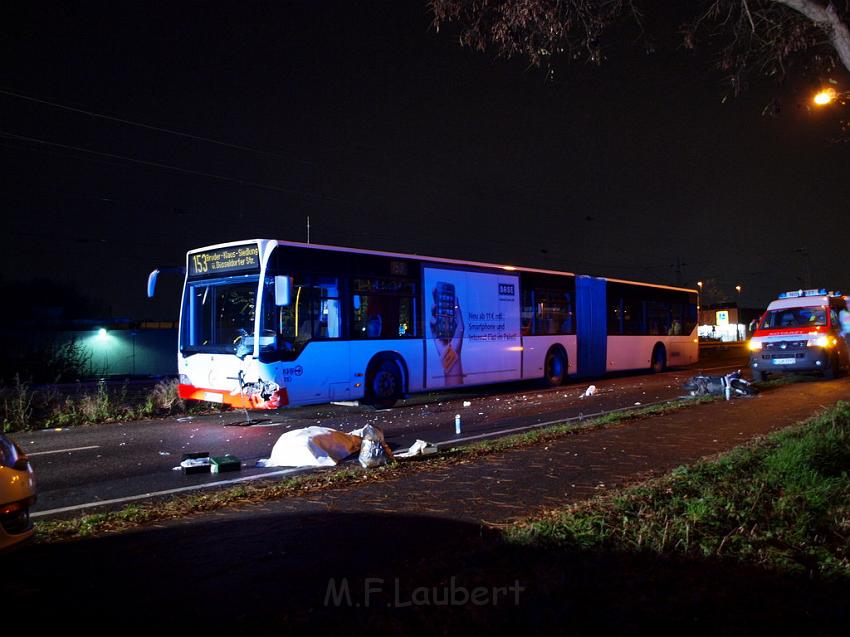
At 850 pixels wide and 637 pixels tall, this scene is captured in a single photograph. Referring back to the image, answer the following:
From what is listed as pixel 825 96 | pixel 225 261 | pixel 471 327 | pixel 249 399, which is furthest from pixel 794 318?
pixel 225 261

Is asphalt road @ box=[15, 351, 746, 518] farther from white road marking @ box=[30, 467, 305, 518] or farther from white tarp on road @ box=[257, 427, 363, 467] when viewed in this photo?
white tarp on road @ box=[257, 427, 363, 467]

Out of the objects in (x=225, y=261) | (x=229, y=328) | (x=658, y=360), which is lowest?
(x=658, y=360)

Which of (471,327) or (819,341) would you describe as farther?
(819,341)

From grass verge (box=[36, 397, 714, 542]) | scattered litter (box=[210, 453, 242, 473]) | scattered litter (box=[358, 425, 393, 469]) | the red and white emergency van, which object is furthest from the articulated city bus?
the red and white emergency van

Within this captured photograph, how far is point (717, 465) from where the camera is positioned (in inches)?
293

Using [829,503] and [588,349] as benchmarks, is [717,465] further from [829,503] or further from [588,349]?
[588,349]

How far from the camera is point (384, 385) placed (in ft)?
49.5

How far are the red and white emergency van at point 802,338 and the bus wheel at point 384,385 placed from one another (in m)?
10.6

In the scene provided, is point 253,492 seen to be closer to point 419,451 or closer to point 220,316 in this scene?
point 419,451

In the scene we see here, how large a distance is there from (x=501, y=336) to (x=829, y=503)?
12540 mm

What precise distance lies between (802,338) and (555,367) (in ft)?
22.4

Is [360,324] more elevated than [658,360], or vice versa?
[360,324]

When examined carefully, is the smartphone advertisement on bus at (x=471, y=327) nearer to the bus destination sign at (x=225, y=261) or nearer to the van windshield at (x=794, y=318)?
the bus destination sign at (x=225, y=261)

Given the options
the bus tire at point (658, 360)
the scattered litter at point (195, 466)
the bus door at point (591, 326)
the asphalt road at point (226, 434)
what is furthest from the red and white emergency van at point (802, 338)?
the scattered litter at point (195, 466)
